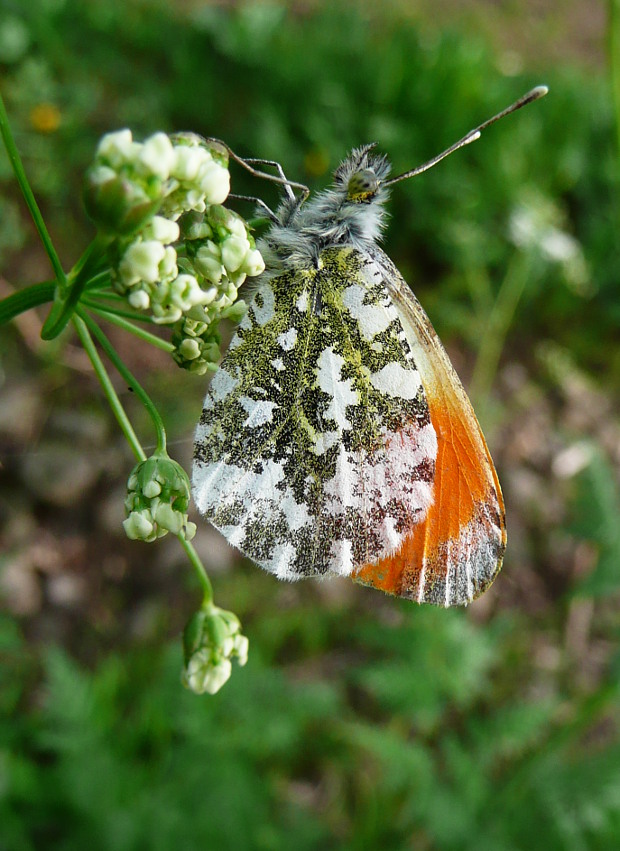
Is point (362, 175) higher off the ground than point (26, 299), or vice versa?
point (362, 175)

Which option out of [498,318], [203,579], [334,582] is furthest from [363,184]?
[498,318]

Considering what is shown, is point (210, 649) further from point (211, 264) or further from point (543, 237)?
point (543, 237)

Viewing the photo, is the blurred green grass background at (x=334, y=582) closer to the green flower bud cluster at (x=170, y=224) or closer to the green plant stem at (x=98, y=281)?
the green flower bud cluster at (x=170, y=224)

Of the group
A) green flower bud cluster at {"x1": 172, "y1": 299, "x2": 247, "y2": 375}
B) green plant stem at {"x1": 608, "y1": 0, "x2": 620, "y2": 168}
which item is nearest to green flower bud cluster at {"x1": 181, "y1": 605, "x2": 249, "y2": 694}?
green flower bud cluster at {"x1": 172, "y1": 299, "x2": 247, "y2": 375}

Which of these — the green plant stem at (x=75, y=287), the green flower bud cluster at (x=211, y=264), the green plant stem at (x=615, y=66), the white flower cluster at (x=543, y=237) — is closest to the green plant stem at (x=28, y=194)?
the green plant stem at (x=75, y=287)

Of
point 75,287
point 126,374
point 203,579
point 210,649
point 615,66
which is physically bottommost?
point 210,649

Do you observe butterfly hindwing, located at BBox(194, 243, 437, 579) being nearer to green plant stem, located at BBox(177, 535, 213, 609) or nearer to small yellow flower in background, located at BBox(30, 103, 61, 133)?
green plant stem, located at BBox(177, 535, 213, 609)

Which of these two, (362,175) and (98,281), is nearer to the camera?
(98,281)
